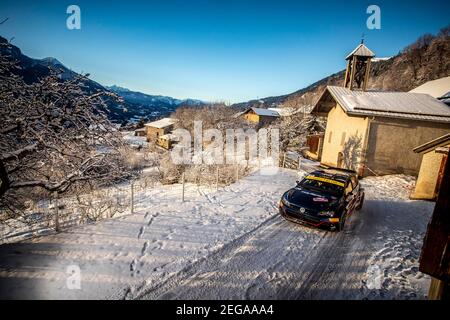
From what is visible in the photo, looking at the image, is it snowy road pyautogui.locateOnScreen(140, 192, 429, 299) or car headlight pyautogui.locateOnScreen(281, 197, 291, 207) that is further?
car headlight pyautogui.locateOnScreen(281, 197, 291, 207)

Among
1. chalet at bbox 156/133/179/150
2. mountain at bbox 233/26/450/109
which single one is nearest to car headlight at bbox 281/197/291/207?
mountain at bbox 233/26/450/109

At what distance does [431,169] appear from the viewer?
438 inches

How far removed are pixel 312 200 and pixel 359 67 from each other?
17.1m

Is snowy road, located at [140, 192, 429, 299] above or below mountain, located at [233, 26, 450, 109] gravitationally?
below

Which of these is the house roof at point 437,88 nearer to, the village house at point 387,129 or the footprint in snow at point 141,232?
the village house at point 387,129

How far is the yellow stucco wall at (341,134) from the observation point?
51.6ft

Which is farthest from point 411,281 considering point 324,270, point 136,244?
point 136,244

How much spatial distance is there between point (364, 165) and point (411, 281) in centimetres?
1225

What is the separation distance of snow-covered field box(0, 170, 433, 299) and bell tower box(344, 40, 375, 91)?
1391 cm

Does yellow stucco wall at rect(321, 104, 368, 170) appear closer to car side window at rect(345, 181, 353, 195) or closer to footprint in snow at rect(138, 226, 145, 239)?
car side window at rect(345, 181, 353, 195)

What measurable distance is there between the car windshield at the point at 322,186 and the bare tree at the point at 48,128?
6.80 m

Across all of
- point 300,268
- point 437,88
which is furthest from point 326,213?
point 437,88

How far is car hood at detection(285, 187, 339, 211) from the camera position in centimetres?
719
